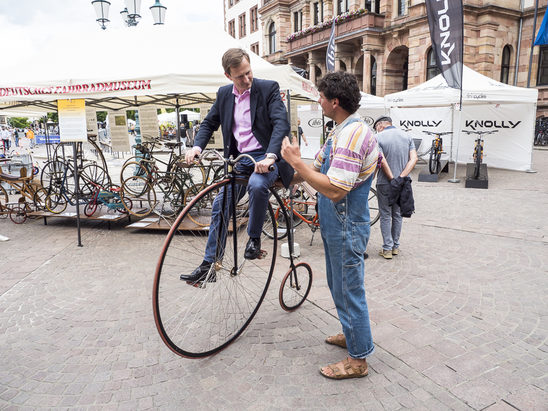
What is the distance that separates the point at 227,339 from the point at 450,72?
9.22m

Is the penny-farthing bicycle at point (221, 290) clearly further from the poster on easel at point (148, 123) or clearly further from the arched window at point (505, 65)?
the arched window at point (505, 65)

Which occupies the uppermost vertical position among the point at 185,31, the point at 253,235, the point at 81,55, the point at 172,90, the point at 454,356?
the point at 185,31

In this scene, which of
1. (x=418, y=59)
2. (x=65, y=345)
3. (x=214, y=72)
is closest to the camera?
(x=65, y=345)

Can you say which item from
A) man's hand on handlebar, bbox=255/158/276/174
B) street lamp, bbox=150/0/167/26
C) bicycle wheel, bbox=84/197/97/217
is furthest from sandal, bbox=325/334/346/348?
street lamp, bbox=150/0/167/26

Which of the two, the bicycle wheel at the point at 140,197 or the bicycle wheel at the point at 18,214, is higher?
the bicycle wheel at the point at 140,197

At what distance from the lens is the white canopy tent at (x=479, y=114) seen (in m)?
11.5

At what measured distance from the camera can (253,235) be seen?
10.1 feet

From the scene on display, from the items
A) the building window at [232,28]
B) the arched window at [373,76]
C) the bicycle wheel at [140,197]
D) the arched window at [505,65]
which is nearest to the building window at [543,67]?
the arched window at [505,65]

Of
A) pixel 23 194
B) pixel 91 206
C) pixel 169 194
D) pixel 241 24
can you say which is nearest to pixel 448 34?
pixel 169 194

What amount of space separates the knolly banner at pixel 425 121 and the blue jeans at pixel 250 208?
1388 cm

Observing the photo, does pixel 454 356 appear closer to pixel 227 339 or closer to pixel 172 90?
pixel 227 339

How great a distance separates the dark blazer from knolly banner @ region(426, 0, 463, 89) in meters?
7.92

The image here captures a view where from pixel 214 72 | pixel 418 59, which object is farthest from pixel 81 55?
pixel 418 59

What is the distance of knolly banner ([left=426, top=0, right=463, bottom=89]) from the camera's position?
9172mm
